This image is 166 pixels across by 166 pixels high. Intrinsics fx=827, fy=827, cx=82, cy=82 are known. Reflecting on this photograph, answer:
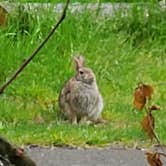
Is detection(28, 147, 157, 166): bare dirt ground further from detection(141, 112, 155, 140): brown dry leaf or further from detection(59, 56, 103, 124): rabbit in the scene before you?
detection(141, 112, 155, 140): brown dry leaf

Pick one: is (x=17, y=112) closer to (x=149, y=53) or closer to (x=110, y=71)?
(x=110, y=71)

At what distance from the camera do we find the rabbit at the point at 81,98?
6016 millimetres

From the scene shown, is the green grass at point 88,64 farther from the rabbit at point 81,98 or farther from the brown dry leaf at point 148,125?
the brown dry leaf at point 148,125

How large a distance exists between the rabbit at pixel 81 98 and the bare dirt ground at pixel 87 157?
68cm

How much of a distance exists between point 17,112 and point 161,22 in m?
2.51

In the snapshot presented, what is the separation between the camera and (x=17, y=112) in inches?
240

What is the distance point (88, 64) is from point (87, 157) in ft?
6.93

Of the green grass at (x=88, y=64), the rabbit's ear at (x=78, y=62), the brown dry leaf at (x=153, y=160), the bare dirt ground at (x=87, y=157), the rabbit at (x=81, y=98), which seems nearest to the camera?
the brown dry leaf at (x=153, y=160)

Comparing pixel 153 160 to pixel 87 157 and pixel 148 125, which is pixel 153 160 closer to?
pixel 148 125

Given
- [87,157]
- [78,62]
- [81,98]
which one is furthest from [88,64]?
[87,157]

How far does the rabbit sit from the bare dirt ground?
683mm

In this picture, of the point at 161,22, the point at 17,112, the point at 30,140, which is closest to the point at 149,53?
the point at 161,22

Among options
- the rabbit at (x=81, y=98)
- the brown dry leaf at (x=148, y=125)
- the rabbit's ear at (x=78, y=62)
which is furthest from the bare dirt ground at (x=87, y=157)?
the brown dry leaf at (x=148, y=125)

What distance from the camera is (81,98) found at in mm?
6066
